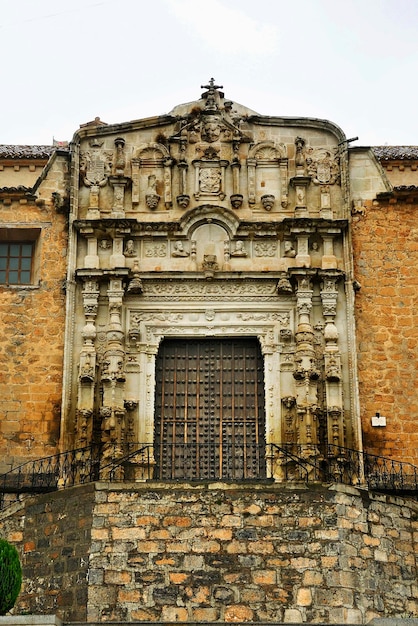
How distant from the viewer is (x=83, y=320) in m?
22.2

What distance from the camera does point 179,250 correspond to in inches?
890

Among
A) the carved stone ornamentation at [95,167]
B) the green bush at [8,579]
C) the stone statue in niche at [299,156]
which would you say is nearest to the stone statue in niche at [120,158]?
the carved stone ornamentation at [95,167]

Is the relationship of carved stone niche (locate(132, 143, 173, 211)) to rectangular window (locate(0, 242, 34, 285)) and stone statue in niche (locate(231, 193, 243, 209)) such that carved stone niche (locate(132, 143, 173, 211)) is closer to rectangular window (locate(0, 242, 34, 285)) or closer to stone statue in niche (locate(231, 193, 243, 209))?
stone statue in niche (locate(231, 193, 243, 209))

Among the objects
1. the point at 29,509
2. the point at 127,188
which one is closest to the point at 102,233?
the point at 127,188

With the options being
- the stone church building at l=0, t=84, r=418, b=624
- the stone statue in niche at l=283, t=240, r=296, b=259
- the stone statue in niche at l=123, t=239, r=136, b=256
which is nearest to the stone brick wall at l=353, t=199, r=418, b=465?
the stone church building at l=0, t=84, r=418, b=624

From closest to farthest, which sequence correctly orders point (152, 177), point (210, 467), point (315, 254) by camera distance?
point (210, 467) < point (315, 254) < point (152, 177)

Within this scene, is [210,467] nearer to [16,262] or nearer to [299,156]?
[16,262]

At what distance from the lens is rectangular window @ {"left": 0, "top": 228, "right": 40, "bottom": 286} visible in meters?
23.1

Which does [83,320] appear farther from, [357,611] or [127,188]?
[357,611]

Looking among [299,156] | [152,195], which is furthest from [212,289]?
[299,156]

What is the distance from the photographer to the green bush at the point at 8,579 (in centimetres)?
1498

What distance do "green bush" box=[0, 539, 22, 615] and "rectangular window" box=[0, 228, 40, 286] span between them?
8594mm

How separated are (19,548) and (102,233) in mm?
6674

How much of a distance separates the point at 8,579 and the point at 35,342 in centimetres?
761
